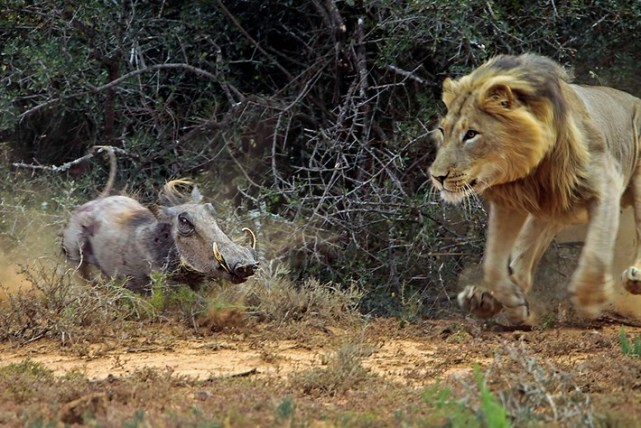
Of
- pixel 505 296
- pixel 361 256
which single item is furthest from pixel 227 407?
pixel 361 256

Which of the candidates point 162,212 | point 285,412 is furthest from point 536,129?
point 285,412

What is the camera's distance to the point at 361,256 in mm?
9312

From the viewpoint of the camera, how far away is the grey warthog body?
7402mm

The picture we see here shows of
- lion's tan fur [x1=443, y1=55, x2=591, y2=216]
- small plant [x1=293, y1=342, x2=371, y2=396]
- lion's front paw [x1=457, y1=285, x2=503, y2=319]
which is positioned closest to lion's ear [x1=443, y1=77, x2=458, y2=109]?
lion's tan fur [x1=443, y1=55, x2=591, y2=216]

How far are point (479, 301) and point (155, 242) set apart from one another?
218cm

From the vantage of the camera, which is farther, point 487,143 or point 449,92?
point 449,92

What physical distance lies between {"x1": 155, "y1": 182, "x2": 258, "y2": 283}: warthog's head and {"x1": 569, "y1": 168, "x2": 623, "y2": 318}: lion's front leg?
2043 millimetres

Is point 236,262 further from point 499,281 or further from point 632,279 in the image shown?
point 632,279

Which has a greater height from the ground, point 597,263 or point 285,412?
point 285,412

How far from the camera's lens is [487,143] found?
6.63 meters

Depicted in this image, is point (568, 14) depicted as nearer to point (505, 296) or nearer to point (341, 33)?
point (341, 33)

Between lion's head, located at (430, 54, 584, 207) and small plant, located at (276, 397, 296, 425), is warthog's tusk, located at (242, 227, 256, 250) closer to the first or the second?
lion's head, located at (430, 54, 584, 207)

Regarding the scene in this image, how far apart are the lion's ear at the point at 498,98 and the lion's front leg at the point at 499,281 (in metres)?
0.96

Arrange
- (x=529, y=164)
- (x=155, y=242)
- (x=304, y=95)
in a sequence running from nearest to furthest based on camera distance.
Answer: (x=529, y=164) → (x=155, y=242) → (x=304, y=95)
